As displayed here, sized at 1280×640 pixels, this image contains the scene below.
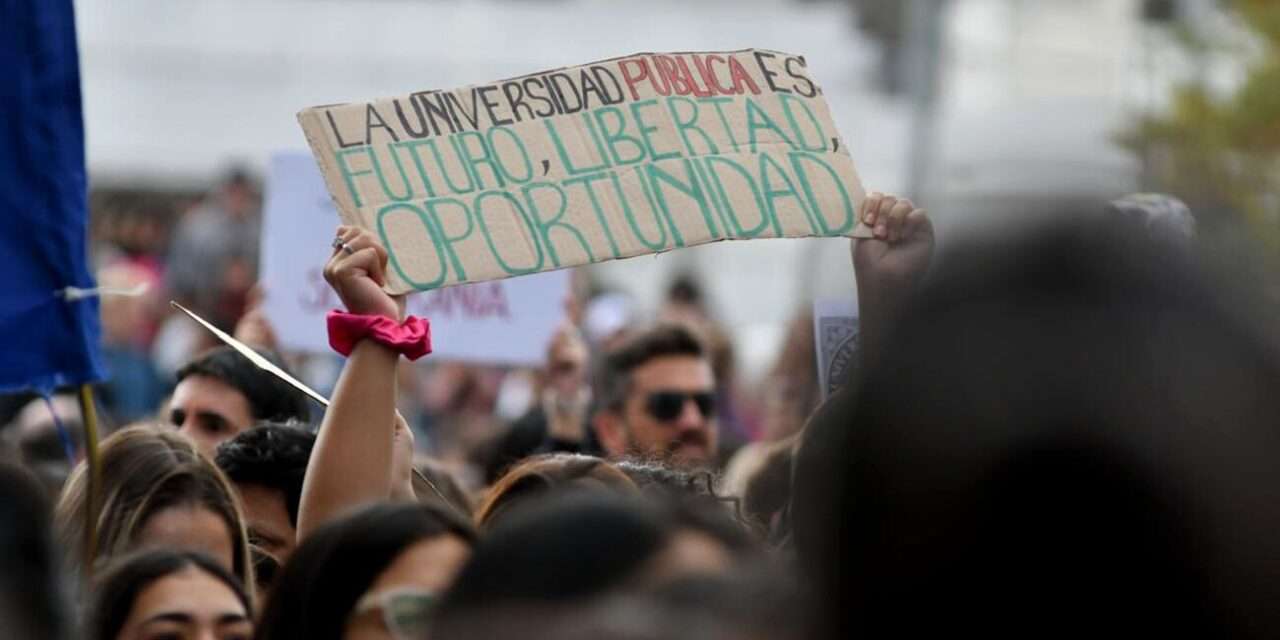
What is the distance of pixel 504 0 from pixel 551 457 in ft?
66.8

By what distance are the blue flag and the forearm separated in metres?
0.62

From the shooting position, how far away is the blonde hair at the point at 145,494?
372cm

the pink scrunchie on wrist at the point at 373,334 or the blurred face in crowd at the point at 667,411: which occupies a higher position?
the pink scrunchie on wrist at the point at 373,334

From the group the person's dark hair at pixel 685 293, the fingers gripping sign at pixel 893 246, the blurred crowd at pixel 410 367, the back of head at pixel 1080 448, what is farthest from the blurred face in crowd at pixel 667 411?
the person's dark hair at pixel 685 293

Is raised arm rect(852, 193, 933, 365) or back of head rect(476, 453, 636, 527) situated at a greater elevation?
raised arm rect(852, 193, 933, 365)

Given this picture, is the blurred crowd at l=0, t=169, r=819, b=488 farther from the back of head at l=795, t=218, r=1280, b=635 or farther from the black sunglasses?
the back of head at l=795, t=218, r=1280, b=635

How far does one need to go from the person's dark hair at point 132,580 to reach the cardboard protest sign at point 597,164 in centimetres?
65

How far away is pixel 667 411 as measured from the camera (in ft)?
21.5

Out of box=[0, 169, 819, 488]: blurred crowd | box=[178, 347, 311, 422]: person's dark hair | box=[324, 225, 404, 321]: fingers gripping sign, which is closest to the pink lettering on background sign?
box=[0, 169, 819, 488]: blurred crowd

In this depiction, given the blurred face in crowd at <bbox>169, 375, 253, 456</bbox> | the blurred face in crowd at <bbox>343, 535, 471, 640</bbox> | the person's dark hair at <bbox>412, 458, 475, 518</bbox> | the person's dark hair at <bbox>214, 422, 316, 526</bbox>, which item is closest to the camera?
the blurred face in crowd at <bbox>343, 535, 471, 640</bbox>

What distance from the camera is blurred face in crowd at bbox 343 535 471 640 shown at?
219cm

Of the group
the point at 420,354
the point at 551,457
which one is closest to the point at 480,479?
the point at 551,457

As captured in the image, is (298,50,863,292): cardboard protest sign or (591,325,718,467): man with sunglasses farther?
(591,325,718,467): man with sunglasses

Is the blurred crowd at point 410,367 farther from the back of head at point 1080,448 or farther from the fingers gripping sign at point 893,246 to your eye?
the back of head at point 1080,448
